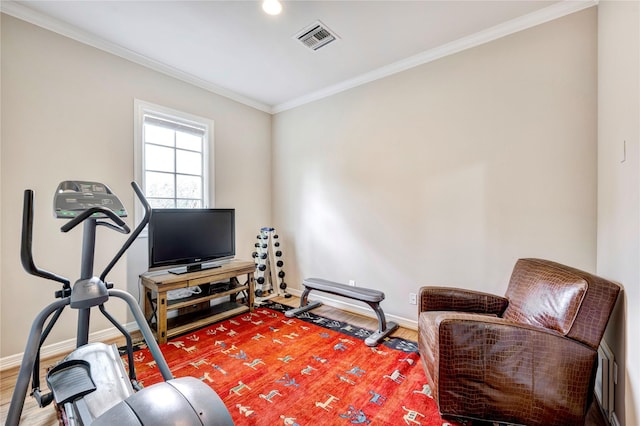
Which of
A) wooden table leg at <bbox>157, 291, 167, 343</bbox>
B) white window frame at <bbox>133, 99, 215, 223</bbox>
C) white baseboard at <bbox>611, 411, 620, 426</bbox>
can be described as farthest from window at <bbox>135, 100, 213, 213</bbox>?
white baseboard at <bbox>611, 411, 620, 426</bbox>

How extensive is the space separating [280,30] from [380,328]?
2.95 m

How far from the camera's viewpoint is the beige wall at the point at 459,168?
213 centimetres

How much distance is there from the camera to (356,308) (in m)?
3.37

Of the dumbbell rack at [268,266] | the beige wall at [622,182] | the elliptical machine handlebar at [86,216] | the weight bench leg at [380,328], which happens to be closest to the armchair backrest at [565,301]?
the beige wall at [622,182]

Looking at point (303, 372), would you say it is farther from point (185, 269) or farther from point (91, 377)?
point (185, 269)

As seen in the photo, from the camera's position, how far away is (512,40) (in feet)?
7.76

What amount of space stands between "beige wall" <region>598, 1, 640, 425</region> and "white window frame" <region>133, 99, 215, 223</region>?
12.1ft

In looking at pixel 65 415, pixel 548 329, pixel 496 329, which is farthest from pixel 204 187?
pixel 548 329

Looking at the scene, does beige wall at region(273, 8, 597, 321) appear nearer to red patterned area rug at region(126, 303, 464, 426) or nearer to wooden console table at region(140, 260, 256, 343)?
red patterned area rug at region(126, 303, 464, 426)

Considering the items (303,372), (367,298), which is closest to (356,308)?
(367,298)

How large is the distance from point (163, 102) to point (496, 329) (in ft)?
12.1

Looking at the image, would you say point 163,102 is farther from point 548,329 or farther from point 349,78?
point 548,329

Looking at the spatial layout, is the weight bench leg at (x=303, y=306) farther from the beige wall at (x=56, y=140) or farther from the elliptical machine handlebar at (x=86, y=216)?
the elliptical machine handlebar at (x=86, y=216)

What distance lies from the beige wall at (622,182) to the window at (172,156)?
3693 mm
